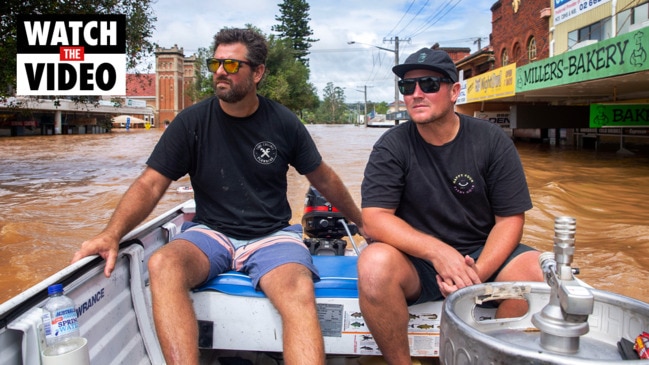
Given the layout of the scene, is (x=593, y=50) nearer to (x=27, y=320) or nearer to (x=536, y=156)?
(x=536, y=156)

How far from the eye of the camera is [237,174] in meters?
3.00

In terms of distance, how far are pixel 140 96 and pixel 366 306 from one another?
85.2 m

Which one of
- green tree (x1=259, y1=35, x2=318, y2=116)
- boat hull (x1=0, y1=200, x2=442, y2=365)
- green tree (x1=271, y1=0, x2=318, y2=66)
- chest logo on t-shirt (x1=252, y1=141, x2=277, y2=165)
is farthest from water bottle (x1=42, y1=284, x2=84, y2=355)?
green tree (x1=271, y1=0, x2=318, y2=66)

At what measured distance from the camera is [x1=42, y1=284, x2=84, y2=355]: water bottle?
1.86m

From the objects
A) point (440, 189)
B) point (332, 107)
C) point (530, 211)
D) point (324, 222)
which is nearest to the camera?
point (440, 189)

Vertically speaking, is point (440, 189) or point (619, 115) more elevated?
point (619, 115)

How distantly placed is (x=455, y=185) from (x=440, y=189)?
74 mm

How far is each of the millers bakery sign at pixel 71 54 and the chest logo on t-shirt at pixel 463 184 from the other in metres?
11.9

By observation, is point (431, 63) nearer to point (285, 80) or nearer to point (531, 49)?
point (531, 49)

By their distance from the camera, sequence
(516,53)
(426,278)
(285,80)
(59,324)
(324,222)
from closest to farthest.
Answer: (59,324), (426,278), (324,222), (516,53), (285,80)

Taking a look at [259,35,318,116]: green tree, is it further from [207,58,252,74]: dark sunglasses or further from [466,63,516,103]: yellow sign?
[207,58,252,74]: dark sunglasses

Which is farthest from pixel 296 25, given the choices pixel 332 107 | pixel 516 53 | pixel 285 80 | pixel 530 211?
pixel 332 107

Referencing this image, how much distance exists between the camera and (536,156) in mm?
17172

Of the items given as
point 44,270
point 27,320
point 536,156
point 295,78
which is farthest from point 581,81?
point 295,78
